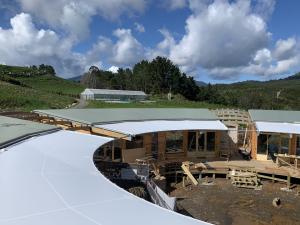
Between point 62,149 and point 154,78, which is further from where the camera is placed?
point 154,78

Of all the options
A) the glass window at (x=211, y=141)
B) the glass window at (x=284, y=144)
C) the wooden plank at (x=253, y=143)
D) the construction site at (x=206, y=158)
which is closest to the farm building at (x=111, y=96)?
the construction site at (x=206, y=158)

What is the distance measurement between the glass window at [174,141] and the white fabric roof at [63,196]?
36.7ft

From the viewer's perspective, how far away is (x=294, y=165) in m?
19.4

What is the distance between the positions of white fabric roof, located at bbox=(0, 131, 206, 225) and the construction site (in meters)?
4.19

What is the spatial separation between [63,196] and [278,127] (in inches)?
642

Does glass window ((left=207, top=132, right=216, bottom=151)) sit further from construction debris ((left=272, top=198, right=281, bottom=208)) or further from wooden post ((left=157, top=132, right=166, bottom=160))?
construction debris ((left=272, top=198, right=281, bottom=208))

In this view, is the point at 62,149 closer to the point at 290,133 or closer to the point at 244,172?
the point at 244,172

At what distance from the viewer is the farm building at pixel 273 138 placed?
20.1m

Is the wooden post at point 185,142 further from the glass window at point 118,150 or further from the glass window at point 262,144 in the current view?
the glass window at point 118,150

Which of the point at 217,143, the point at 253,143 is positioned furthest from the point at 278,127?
the point at 217,143

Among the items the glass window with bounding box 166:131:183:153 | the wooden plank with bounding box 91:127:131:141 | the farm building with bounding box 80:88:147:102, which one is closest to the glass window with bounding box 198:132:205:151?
the glass window with bounding box 166:131:183:153

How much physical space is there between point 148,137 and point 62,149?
9.28m

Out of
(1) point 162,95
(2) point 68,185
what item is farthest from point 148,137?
(1) point 162,95

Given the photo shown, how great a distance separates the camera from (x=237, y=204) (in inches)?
608
